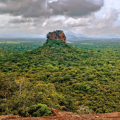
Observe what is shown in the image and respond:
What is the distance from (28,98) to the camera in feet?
41.8

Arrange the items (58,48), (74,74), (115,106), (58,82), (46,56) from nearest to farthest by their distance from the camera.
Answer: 1. (115,106)
2. (58,82)
3. (74,74)
4. (46,56)
5. (58,48)

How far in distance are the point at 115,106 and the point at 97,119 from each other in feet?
38.7

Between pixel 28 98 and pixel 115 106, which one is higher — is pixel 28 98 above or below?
above

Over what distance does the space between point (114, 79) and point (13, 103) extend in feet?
83.3

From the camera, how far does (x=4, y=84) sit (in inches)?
605

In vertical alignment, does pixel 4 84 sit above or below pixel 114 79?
above

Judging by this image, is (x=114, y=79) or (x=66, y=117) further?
(x=114, y=79)

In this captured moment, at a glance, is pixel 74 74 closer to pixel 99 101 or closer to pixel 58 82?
pixel 58 82

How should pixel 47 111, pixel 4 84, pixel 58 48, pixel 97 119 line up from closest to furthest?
pixel 97 119 < pixel 47 111 < pixel 4 84 < pixel 58 48

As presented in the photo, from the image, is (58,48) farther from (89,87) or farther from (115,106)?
(115,106)

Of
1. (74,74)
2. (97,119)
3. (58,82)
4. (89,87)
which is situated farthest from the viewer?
(74,74)

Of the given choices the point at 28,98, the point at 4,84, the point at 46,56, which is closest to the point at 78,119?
the point at 28,98

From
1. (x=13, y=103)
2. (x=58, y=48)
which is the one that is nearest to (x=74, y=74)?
(x=13, y=103)

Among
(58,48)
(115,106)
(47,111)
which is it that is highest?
(58,48)
